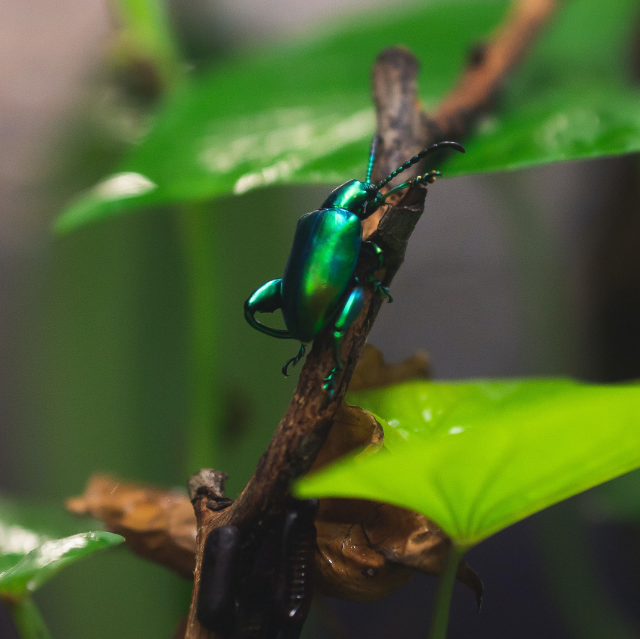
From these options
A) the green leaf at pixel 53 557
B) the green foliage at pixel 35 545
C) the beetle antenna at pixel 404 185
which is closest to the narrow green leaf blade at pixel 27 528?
the green foliage at pixel 35 545

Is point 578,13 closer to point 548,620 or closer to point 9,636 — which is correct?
point 548,620

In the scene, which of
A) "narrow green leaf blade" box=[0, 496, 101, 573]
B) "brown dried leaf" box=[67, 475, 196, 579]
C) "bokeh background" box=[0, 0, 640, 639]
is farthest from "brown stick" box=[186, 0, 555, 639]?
"bokeh background" box=[0, 0, 640, 639]

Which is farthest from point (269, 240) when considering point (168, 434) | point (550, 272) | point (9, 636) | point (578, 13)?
point (9, 636)

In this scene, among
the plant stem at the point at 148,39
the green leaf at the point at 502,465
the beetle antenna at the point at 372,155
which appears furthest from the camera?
the plant stem at the point at 148,39

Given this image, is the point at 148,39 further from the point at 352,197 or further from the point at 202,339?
the point at 352,197

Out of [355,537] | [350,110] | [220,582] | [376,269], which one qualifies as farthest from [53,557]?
[350,110]

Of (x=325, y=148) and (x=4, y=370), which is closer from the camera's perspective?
(x=325, y=148)

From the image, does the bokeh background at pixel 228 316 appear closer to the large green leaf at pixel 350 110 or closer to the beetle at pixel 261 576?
the large green leaf at pixel 350 110
